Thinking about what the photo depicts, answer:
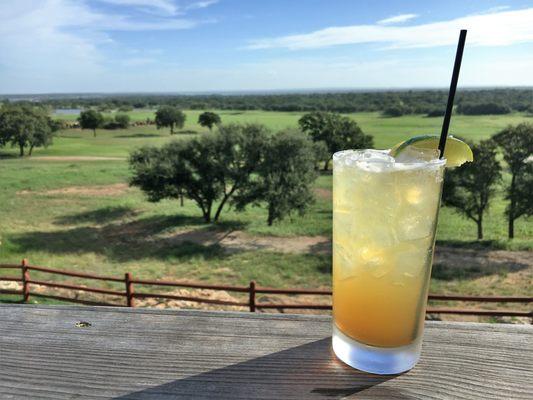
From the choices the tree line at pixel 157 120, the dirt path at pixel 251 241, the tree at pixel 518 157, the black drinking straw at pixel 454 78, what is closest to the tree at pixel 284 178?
the dirt path at pixel 251 241

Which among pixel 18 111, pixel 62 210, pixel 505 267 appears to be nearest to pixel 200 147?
pixel 62 210

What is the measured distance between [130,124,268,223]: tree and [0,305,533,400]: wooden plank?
67.6 ft

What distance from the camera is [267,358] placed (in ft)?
3.81

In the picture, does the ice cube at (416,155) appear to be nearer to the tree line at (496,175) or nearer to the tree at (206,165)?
the tree line at (496,175)

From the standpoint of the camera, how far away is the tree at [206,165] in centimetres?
2205

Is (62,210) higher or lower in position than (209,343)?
lower

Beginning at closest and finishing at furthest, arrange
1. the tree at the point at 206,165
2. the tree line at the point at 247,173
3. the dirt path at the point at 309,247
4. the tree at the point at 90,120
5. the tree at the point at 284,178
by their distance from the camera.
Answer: the dirt path at the point at 309,247
the tree line at the point at 247,173
the tree at the point at 284,178
the tree at the point at 206,165
the tree at the point at 90,120

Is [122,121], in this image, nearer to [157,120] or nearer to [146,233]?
[157,120]

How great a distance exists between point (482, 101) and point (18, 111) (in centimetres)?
6226

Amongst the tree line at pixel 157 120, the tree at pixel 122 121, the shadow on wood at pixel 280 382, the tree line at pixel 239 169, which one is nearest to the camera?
the shadow on wood at pixel 280 382

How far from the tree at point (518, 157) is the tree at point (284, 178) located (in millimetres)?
8944

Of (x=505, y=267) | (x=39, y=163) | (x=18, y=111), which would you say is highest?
(x=18, y=111)

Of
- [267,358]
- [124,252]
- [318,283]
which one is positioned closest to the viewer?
[267,358]

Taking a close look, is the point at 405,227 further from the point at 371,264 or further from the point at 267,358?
the point at 267,358
